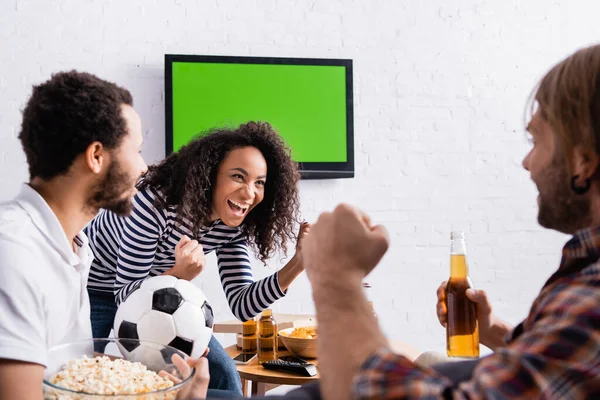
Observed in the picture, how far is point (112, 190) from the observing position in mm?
1372

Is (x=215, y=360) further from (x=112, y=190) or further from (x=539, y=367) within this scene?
(x=539, y=367)

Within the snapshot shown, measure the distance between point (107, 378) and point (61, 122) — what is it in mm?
578

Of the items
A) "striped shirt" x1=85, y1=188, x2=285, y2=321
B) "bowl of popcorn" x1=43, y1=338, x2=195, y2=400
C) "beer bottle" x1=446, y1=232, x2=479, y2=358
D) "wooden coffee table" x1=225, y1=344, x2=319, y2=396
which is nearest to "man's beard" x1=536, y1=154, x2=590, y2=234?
→ "beer bottle" x1=446, y1=232, x2=479, y2=358

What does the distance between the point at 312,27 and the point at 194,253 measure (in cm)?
216

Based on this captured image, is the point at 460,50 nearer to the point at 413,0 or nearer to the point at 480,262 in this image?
the point at 413,0

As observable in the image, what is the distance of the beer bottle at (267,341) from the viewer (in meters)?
1.90

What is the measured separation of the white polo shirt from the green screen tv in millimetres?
2095

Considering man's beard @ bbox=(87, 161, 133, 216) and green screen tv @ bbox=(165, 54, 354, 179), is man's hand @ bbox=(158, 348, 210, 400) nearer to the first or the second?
man's beard @ bbox=(87, 161, 133, 216)

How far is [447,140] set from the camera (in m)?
3.69

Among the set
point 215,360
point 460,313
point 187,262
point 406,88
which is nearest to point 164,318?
point 187,262

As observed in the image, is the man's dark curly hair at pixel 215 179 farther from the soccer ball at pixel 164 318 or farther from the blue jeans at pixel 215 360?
the soccer ball at pixel 164 318

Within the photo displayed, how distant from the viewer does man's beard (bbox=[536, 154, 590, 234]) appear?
785 millimetres

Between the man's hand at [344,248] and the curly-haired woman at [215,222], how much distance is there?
1265mm

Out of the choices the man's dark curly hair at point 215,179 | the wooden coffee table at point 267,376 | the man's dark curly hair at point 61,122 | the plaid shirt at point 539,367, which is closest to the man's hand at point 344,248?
the plaid shirt at point 539,367
